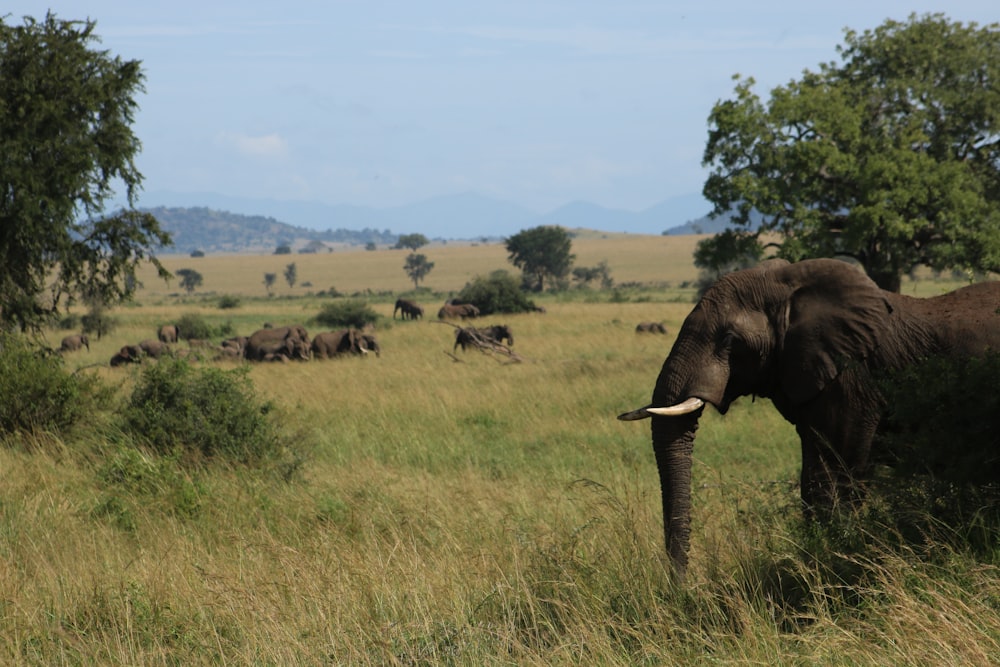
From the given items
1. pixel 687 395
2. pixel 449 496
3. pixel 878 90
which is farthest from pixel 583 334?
pixel 687 395

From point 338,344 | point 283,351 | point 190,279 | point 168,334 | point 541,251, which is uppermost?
point 541,251

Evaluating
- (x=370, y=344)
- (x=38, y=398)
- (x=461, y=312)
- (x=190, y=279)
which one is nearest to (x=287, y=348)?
(x=370, y=344)

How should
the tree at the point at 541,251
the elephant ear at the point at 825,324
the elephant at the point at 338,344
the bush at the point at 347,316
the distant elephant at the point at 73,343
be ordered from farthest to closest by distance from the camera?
1. the tree at the point at 541,251
2. the bush at the point at 347,316
3. the distant elephant at the point at 73,343
4. the elephant at the point at 338,344
5. the elephant ear at the point at 825,324

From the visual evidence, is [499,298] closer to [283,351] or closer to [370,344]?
[370,344]

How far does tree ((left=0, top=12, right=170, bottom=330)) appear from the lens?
14062mm

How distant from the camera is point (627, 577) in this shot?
16.4 ft

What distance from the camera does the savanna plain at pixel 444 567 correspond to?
420 centimetres

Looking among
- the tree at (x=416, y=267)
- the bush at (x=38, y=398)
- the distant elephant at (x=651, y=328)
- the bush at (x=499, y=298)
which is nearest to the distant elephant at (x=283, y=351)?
the distant elephant at (x=651, y=328)

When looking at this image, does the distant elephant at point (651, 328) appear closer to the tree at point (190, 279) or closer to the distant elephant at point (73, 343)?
the distant elephant at point (73, 343)

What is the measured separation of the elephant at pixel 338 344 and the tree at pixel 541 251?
6146cm

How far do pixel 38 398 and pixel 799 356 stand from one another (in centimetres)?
813

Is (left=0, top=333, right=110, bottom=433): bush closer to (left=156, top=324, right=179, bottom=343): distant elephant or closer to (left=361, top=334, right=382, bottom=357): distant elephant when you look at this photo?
(left=361, top=334, right=382, bottom=357): distant elephant

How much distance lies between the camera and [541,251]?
8625 cm

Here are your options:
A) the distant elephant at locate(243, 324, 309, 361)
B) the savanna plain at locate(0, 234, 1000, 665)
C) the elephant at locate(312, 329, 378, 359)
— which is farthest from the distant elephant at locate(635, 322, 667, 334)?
the savanna plain at locate(0, 234, 1000, 665)
